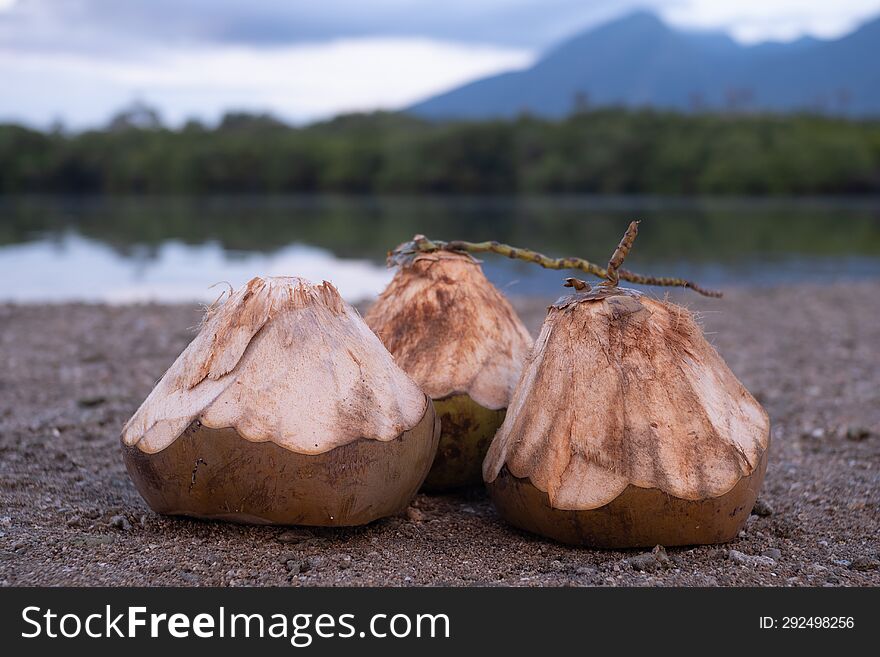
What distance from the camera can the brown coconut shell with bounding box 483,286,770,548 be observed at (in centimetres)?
366

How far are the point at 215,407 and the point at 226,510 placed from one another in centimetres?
42

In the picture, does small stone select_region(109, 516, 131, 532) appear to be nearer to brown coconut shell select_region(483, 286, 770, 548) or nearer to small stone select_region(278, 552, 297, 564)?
small stone select_region(278, 552, 297, 564)

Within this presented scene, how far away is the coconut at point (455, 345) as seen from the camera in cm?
436

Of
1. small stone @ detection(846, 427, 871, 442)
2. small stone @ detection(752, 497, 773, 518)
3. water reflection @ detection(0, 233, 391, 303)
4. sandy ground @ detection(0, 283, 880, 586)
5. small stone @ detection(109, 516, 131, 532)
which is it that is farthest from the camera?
water reflection @ detection(0, 233, 391, 303)

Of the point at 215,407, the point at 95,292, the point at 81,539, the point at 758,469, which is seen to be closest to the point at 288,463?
the point at 215,407

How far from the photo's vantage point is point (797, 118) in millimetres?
101125

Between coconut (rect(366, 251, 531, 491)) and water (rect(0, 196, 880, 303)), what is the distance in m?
5.57

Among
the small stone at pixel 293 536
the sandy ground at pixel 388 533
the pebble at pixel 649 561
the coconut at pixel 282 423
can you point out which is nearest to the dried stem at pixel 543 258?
the sandy ground at pixel 388 533

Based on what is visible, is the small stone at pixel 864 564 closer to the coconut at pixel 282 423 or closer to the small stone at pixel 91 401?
the coconut at pixel 282 423

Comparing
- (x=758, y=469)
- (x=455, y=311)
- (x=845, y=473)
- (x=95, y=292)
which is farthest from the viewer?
(x=95, y=292)

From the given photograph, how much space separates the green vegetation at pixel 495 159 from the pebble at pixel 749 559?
84064 mm

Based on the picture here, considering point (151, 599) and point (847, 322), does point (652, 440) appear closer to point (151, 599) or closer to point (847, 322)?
point (151, 599)

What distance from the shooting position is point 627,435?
12.1 ft

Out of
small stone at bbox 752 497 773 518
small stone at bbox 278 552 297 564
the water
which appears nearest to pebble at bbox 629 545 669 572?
small stone at bbox 752 497 773 518
